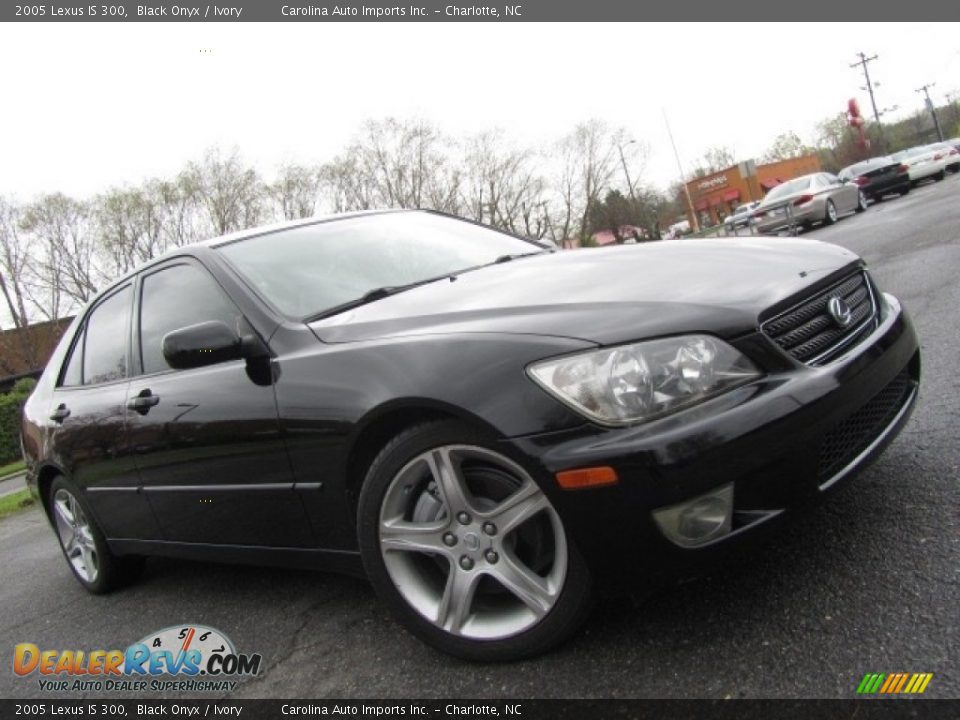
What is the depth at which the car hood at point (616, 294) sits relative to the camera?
2002 mm

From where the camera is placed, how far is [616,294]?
2158mm

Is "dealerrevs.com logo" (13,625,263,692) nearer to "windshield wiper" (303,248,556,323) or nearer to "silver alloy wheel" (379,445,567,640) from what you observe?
"silver alloy wheel" (379,445,567,640)

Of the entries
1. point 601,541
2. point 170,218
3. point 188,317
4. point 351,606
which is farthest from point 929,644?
point 170,218

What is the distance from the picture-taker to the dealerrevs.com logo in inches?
104

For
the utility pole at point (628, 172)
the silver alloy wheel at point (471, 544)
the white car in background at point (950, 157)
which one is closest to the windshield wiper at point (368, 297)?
the silver alloy wheel at point (471, 544)

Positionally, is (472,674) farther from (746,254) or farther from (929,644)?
(746,254)

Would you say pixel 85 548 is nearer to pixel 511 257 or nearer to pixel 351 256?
pixel 351 256

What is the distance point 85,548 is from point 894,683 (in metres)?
3.89

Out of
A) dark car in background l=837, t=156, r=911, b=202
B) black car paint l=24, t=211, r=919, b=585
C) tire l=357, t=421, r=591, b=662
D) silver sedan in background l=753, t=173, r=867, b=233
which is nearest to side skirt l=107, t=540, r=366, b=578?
black car paint l=24, t=211, r=919, b=585

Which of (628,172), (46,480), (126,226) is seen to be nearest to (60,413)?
(46,480)

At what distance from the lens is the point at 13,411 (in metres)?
22.8

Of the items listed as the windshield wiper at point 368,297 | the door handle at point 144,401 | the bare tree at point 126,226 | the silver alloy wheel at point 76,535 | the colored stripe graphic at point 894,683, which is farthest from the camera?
the bare tree at point 126,226

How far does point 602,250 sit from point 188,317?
68.7 inches

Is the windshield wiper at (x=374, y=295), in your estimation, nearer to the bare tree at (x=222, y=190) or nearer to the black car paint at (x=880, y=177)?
the black car paint at (x=880, y=177)
